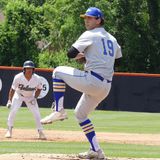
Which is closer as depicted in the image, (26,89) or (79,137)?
(26,89)

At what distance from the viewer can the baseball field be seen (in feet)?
36.2

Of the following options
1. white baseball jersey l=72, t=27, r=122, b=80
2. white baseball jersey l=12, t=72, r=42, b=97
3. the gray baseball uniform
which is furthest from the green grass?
white baseball jersey l=72, t=27, r=122, b=80

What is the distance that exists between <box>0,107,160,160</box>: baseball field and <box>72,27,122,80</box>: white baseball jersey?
1.50 m

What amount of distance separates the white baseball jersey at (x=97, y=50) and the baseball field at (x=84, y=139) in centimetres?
150

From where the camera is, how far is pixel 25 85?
14.9m

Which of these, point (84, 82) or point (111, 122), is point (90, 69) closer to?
point (84, 82)

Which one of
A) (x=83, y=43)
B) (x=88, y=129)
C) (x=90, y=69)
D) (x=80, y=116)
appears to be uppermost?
(x=83, y=43)

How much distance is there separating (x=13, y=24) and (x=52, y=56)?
5.38 meters

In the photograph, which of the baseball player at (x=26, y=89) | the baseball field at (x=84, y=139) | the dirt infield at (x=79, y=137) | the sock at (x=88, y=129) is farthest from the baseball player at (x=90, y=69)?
the baseball player at (x=26, y=89)

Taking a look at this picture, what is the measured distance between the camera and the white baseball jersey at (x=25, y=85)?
14.9 m

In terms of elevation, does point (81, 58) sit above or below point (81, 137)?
above

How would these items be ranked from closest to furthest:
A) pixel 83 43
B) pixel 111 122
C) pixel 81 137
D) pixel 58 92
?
1. pixel 83 43
2. pixel 58 92
3. pixel 81 137
4. pixel 111 122

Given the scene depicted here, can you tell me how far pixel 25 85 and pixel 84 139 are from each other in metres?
2.12

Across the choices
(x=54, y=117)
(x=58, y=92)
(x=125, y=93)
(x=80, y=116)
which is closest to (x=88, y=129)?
(x=80, y=116)
